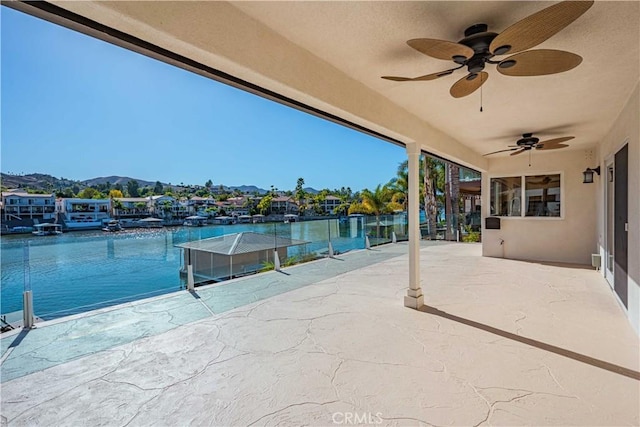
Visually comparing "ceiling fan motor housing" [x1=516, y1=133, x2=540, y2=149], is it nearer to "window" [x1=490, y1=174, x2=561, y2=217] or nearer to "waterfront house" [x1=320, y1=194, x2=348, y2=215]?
"window" [x1=490, y1=174, x2=561, y2=217]

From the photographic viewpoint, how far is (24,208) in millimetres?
3980

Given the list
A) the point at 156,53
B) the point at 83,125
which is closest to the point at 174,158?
the point at 83,125

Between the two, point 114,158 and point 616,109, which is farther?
point 114,158

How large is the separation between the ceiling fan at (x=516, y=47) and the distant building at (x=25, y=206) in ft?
14.7

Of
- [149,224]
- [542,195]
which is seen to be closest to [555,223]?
[542,195]

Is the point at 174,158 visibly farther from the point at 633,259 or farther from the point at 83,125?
the point at 633,259

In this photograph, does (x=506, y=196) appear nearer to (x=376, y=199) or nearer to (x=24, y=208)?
(x=376, y=199)

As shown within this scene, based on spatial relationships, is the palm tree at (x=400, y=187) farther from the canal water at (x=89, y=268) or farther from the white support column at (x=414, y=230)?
the white support column at (x=414, y=230)

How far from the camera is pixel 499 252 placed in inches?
310

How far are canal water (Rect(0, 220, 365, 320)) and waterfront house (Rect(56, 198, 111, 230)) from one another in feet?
1.48

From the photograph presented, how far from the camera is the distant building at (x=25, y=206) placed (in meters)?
3.65

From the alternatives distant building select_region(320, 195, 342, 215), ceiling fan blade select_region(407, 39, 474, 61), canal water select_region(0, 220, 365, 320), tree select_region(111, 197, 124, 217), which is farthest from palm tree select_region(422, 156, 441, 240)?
ceiling fan blade select_region(407, 39, 474, 61)

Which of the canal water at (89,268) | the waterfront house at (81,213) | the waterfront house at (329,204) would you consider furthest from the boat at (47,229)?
the waterfront house at (329,204)

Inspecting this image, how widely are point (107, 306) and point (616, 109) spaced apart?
7086mm
